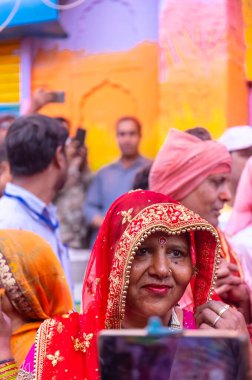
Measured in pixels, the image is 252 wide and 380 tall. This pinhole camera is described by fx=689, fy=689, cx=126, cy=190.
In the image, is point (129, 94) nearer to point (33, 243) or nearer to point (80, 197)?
point (80, 197)

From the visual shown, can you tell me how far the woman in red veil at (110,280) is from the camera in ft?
6.29

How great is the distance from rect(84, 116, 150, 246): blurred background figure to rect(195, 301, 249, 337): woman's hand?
3218 millimetres

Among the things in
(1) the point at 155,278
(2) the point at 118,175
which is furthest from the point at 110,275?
(2) the point at 118,175

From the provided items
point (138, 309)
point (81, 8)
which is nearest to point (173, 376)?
point (138, 309)

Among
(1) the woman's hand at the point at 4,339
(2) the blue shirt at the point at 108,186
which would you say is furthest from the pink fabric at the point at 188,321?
(2) the blue shirt at the point at 108,186

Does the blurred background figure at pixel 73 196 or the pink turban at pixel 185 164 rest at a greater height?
the pink turban at pixel 185 164

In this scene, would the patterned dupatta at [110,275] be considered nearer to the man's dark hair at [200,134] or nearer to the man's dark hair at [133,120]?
the man's dark hair at [200,134]

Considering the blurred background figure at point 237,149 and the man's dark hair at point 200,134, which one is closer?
the man's dark hair at point 200,134

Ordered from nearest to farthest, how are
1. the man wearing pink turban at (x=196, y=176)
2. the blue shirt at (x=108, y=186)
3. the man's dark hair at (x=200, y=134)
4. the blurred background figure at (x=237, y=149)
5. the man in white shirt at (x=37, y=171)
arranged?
the man wearing pink turban at (x=196, y=176) < the man in white shirt at (x=37, y=171) < the man's dark hair at (x=200, y=134) < the blurred background figure at (x=237, y=149) < the blue shirt at (x=108, y=186)

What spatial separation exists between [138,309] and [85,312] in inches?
7.2

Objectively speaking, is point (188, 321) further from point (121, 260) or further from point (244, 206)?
point (244, 206)

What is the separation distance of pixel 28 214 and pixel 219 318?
1.78 metres

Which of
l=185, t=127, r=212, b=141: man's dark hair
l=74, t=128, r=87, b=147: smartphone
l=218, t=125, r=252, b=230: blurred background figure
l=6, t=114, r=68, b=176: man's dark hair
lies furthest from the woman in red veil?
l=74, t=128, r=87, b=147: smartphone

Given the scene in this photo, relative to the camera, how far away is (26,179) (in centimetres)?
367
